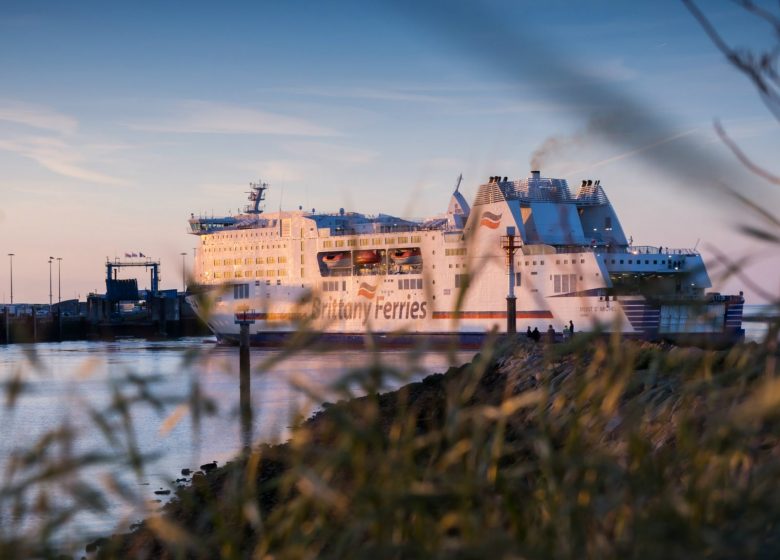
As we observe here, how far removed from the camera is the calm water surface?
3.40 meters

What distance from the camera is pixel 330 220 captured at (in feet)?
177

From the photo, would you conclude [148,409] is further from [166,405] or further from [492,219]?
[492,219]

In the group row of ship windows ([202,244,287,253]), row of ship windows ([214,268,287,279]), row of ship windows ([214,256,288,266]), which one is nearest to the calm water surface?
row of ship windows ([214,268,287,279])

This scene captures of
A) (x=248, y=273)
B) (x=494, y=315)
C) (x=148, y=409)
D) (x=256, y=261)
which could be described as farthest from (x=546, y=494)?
(x=248, y=273)

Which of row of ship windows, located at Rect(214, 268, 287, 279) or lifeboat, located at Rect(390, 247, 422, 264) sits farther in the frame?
row of ship windows, located at Rect(214, 268, 287, 279)

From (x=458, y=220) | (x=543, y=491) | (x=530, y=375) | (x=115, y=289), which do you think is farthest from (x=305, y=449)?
(x=115, y=289)

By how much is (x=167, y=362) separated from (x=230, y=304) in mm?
13074

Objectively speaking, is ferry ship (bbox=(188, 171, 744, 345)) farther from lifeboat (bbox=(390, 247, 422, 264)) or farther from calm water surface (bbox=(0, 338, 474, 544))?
calm water surface (bbox=(0, 338, 474, 544))

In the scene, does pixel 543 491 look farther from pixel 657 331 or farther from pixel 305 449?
pixel 657 331

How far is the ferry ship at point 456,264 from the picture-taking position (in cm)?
4112

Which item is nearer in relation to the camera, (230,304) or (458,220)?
(458,220)

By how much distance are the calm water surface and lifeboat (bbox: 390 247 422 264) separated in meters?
7.95

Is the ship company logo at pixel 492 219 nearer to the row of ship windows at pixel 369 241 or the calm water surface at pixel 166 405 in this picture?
the row of ship windows at pixel 369 241

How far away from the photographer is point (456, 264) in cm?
4578
